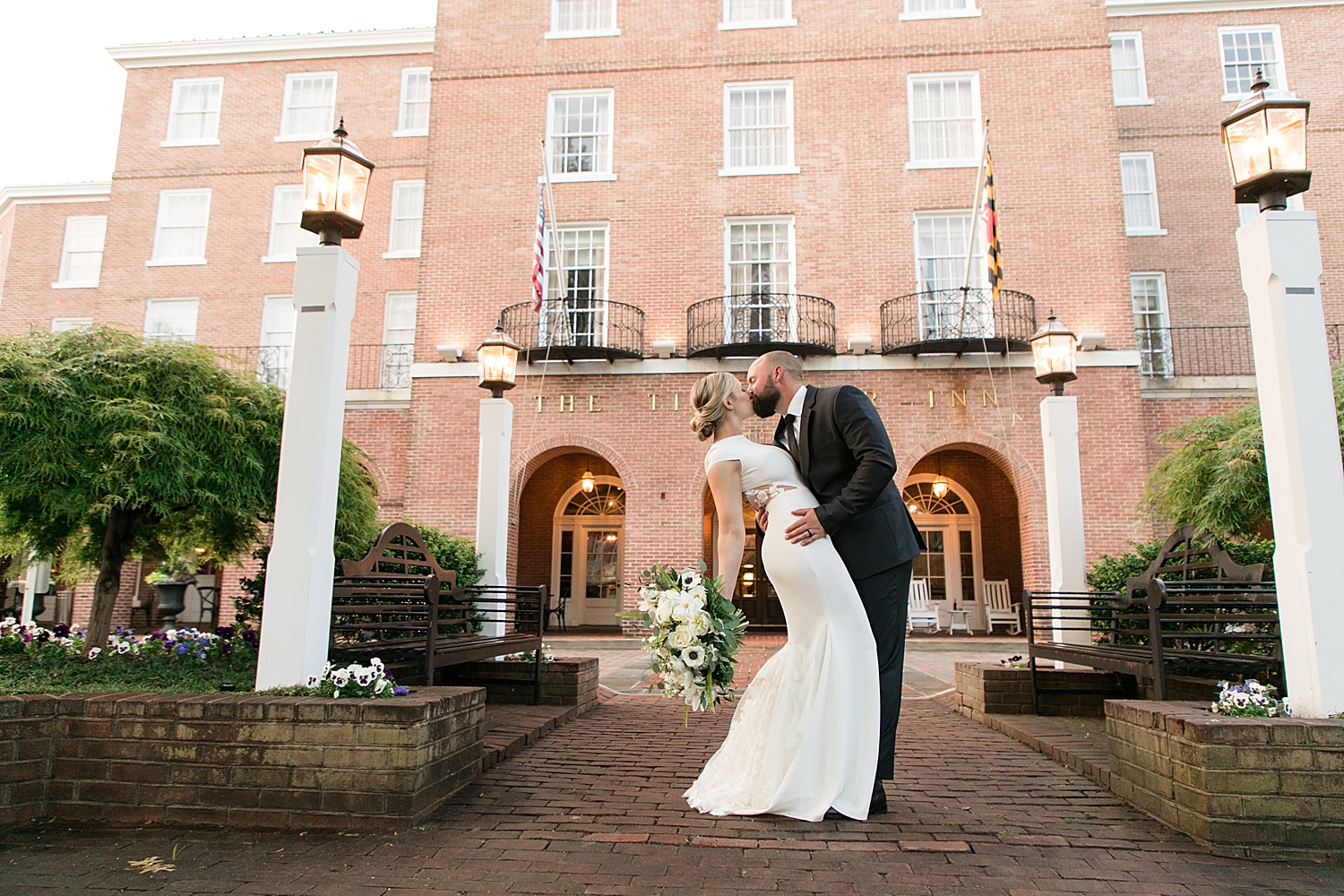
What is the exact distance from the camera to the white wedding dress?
12.4 ft

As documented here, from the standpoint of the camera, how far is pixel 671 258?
1616cm

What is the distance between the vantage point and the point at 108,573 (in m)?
5.71

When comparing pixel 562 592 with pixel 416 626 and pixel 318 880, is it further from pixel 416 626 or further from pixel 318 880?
pixel 318 880

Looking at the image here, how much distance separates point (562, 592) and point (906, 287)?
9.81 m

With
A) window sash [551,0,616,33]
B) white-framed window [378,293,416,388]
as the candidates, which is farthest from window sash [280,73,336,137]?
window sash [551,0,616,33]

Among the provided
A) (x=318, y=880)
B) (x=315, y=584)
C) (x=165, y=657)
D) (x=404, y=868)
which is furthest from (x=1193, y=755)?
(x=165, y=657)

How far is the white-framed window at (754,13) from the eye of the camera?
16781 mm

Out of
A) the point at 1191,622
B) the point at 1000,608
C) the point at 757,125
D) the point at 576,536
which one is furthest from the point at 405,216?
the point at 1191,622

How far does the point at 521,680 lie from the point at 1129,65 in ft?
66.2

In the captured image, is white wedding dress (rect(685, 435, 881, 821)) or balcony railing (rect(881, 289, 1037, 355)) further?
balcony railing (rect(881, 289, 1037, 355))

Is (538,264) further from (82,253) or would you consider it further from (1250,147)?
(82,253)

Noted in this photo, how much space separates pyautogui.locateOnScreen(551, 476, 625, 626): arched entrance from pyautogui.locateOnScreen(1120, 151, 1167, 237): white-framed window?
13086 mm

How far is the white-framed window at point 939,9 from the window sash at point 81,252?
72.4ft

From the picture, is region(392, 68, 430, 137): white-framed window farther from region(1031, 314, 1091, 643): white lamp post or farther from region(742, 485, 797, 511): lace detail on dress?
region(742, 485, 797, 511): lace detail on dress
